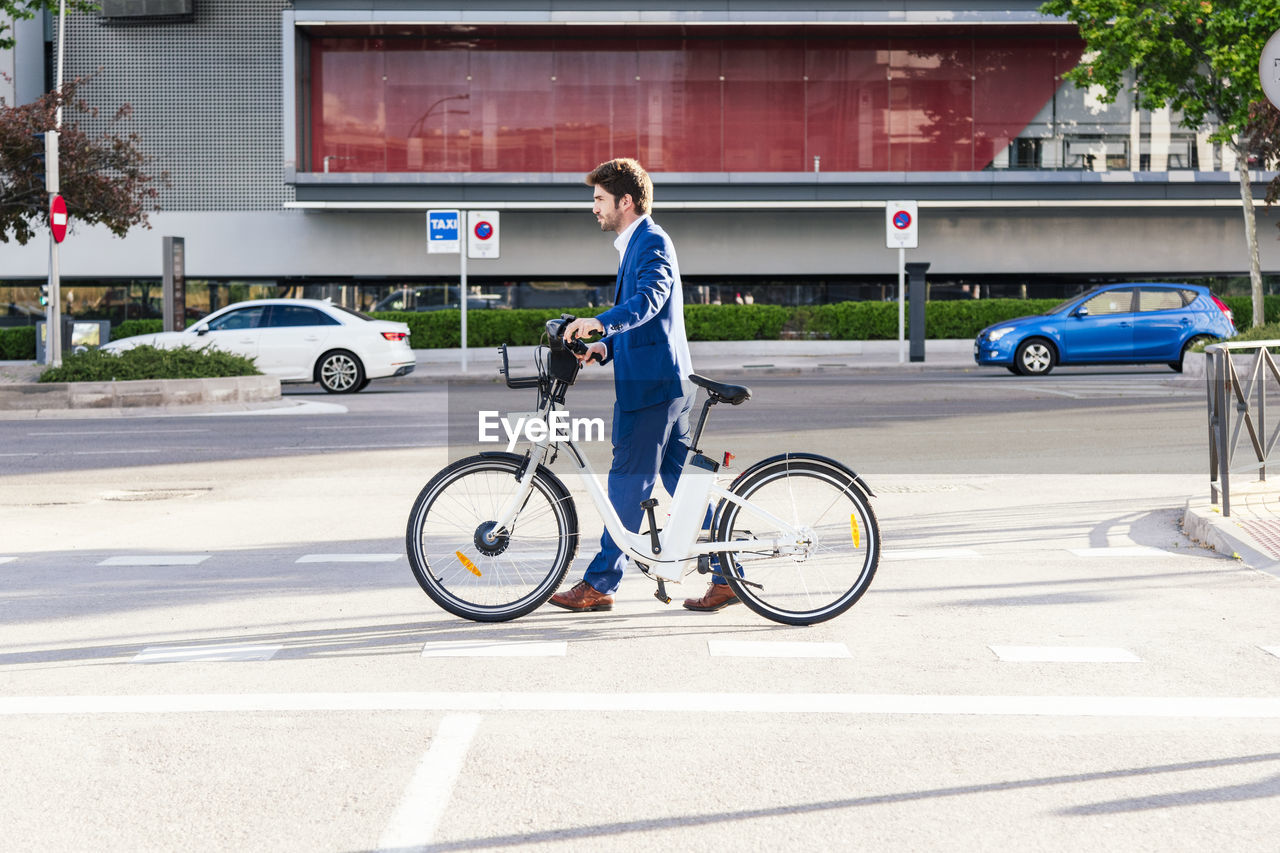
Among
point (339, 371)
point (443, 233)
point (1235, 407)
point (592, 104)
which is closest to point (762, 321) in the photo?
point (592, 104)

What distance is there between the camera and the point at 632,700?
5.12 meters

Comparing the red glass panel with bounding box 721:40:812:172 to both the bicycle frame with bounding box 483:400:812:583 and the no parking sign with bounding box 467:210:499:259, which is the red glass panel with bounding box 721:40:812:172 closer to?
the no parking sign with bounding box 467:210:499:259

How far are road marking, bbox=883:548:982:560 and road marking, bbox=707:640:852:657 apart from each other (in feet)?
7.91

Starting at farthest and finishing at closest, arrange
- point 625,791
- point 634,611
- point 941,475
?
1. point 941,475
2. point 634,611
3. point 625,791

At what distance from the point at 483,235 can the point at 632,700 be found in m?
23.8

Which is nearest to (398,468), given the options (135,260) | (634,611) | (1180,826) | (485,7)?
(634,611)

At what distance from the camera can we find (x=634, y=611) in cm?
685

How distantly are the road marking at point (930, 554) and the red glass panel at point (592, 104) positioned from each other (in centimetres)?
2589

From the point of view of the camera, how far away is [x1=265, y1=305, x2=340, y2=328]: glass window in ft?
75.4

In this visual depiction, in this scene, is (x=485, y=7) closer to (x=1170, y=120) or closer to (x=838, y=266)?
(x=838, y=266)

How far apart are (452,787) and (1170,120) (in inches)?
1293

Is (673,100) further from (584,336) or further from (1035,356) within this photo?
(584,336)

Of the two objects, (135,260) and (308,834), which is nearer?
(308,834)

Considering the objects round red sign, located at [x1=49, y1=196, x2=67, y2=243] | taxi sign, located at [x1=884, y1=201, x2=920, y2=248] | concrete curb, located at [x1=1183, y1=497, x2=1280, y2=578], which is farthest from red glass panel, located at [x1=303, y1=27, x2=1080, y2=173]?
concrete curb, located at [x1=1183, y1=497, x2=1280, y2=578]
